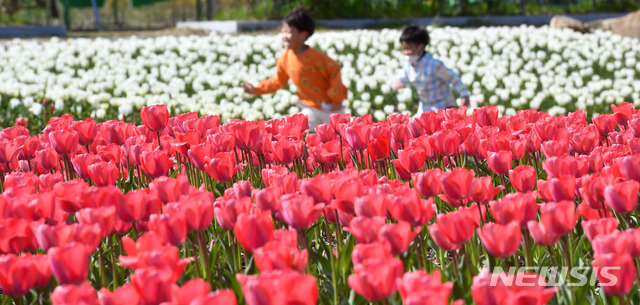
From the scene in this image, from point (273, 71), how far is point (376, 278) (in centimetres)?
1072

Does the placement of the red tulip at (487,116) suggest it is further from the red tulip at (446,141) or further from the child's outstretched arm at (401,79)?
the child's outstretched arm at (401,79)

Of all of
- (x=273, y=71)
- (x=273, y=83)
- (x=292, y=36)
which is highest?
(x=292, y=36)

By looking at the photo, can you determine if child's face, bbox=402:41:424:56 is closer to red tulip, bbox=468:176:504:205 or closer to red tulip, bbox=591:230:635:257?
red tulip, bbox=468:176:504:205

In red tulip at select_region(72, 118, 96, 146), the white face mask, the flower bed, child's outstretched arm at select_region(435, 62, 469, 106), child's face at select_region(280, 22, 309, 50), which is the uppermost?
child's face at select_region(280, 22, 309, 50)

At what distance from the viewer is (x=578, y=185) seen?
2.65 metres

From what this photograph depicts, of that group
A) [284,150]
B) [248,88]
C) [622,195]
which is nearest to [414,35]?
[248,88]

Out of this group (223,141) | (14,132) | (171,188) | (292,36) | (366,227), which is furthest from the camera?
(292,36)

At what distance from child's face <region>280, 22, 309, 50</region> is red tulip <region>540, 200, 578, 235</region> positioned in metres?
5.21

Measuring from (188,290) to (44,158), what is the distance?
2.11m

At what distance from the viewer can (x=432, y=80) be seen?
23.8ft

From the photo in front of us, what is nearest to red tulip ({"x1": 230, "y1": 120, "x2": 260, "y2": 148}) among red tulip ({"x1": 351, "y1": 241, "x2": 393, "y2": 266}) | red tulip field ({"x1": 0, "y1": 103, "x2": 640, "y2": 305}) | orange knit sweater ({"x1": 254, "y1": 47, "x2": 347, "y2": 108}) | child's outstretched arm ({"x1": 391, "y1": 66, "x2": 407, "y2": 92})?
red tulip field ({"x1": 0, "y1": 103, "x2": 640, "y2": 305})

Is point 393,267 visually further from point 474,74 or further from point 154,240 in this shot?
point 474,74

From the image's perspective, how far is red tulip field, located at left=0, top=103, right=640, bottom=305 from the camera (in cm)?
176

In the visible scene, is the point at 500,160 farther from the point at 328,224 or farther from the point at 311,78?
the point at 311,78
